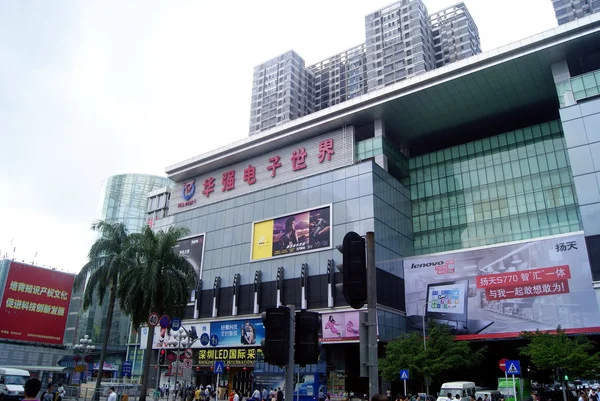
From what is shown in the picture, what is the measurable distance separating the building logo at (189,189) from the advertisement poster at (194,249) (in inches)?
246

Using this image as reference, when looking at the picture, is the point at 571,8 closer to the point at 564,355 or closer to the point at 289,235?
the point at 289,235

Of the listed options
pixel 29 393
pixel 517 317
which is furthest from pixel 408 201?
pixel 29 393

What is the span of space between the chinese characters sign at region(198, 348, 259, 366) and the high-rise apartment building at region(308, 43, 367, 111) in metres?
81.4

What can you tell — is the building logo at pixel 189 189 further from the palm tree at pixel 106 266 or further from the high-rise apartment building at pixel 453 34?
the high-rise apartment building at pixel 453 34

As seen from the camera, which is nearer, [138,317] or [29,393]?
[29,393]

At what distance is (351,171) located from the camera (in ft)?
151

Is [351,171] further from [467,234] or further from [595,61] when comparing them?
[595,61]

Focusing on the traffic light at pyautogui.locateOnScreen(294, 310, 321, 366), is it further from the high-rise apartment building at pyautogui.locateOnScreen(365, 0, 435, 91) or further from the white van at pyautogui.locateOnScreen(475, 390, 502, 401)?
the high-rise apartment building at pyautogui.locateOnScreen(365, 0, 435, 91)

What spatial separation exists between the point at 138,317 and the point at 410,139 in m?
35.6

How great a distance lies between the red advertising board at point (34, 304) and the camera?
6184 cm

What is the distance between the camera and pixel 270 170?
178ft

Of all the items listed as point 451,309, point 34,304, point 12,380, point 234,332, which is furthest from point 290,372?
point 34,304

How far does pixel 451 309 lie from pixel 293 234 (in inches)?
645

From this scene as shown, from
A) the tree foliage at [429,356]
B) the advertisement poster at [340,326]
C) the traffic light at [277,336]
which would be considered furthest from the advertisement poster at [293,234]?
the traffic light at [277,336]
